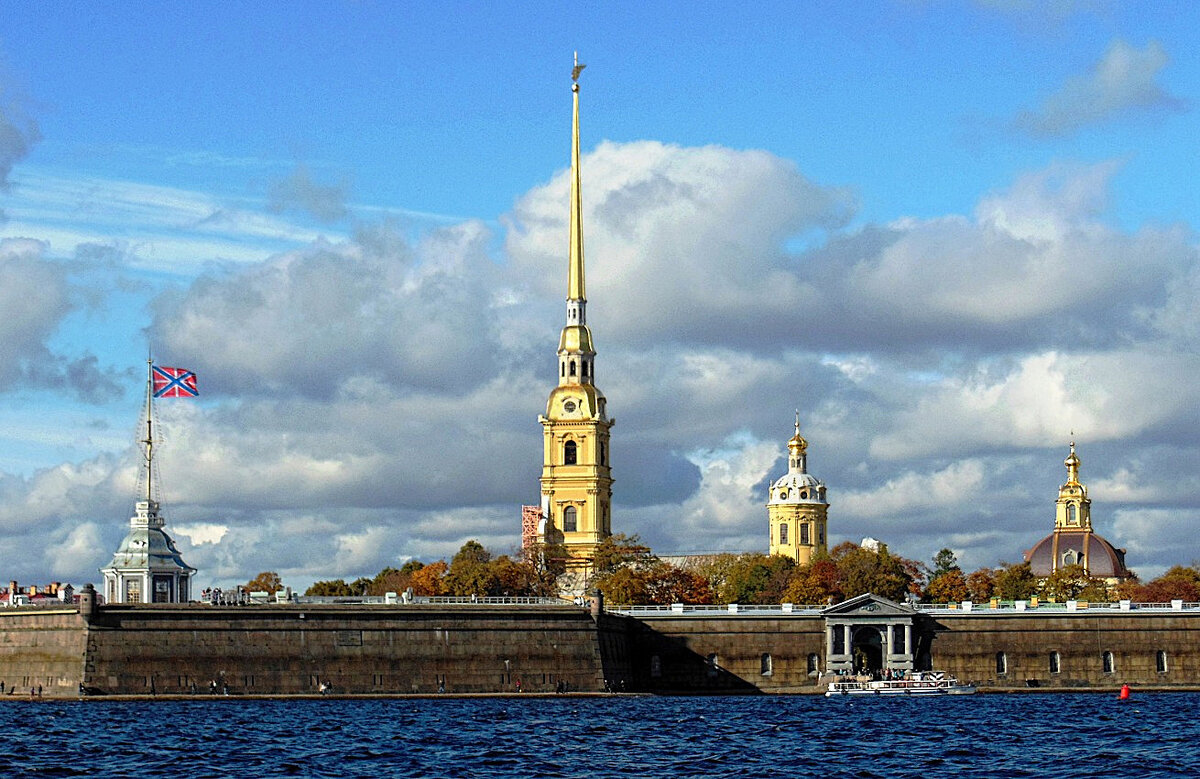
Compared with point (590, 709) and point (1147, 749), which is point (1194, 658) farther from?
point (1147, 749)

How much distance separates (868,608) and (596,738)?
4672 cm

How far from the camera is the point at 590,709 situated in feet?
361

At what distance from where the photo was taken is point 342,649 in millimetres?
118375

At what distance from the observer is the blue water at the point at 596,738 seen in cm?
7544

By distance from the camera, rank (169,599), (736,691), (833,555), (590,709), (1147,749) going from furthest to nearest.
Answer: (833,555), (736,691), (169,599), (590,709), (1147,749)

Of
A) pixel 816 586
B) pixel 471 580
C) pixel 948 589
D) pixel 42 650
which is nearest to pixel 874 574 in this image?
pixel 816 586

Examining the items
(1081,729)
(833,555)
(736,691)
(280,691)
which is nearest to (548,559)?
(833,555)

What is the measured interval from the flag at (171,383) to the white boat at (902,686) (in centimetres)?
4052

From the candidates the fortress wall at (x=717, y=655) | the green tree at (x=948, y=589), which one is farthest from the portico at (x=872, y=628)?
the green tree at (x=948, y=589)

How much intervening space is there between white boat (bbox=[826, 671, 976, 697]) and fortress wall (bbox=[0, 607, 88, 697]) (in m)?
42.2

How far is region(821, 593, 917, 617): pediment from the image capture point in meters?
132

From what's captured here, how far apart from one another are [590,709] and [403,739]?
2360 centimetres

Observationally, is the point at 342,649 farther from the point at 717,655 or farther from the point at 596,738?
the point at 596,738

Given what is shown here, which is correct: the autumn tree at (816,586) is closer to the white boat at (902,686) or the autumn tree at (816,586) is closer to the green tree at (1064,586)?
the green tree at (1064,586)
